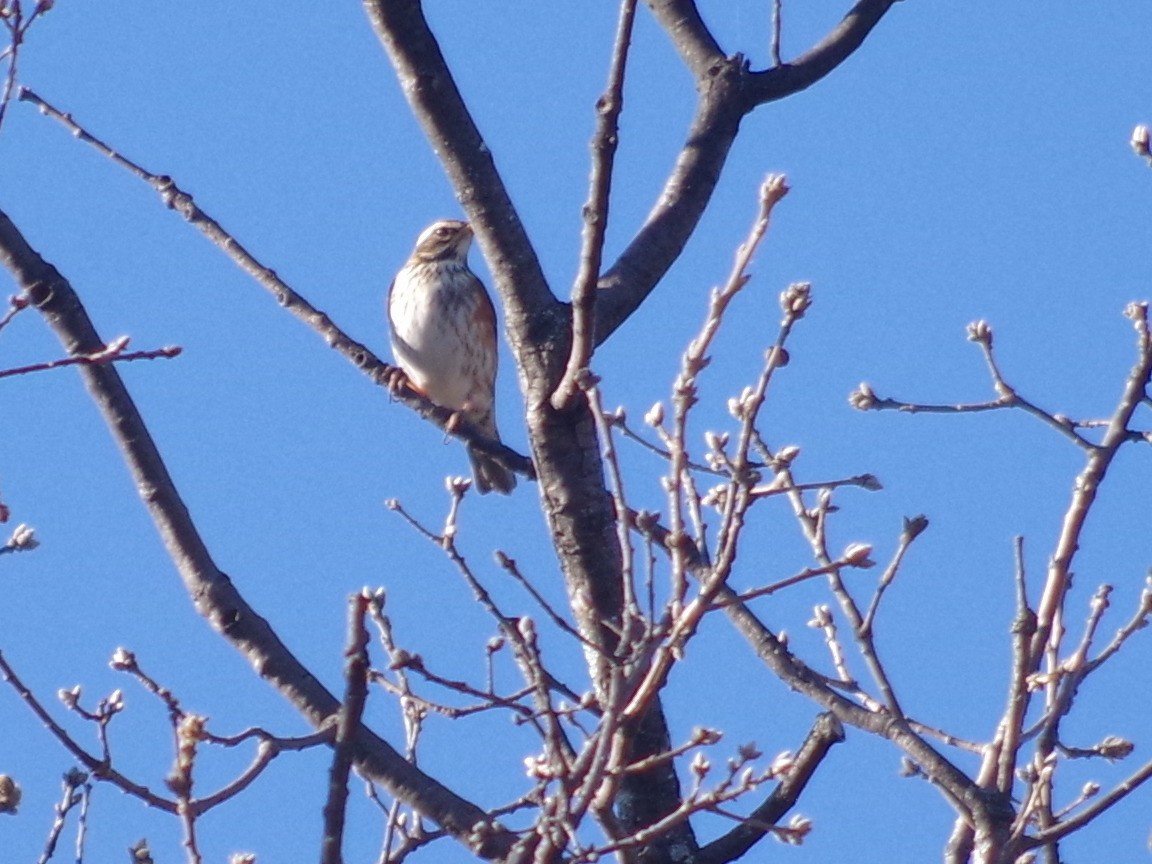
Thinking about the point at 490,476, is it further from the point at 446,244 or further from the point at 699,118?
the point at 699,118

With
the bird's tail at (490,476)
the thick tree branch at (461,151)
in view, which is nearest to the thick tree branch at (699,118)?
the thick tree branch at (461,151)

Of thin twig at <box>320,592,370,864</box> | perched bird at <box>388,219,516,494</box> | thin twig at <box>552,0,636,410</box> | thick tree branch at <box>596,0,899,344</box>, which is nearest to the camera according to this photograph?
thin twig at <box>320,592,370,864</box>

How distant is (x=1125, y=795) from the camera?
414 centimetres

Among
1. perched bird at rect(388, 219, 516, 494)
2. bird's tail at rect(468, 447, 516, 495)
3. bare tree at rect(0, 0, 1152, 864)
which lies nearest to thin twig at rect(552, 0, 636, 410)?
bare tree at rect(0, 0, 1152, 864)

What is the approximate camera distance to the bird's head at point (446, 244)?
38.1 feet

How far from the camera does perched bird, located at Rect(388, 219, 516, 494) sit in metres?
10.9

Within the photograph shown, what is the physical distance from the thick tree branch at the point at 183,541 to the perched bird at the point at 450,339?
19.6 feet

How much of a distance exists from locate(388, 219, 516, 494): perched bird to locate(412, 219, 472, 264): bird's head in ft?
0.16

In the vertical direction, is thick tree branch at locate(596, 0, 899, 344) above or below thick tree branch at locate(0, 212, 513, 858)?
above

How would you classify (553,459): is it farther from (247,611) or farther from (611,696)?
(611,696)

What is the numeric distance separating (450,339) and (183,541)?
20.4 feet

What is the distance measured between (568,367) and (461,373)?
6422 mm

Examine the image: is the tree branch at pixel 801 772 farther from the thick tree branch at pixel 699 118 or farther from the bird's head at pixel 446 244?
the bird's head at pixel 446 244

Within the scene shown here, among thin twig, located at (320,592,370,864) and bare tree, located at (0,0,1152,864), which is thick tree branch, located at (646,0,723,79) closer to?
bare tree, located at (0,0,1152,864)
